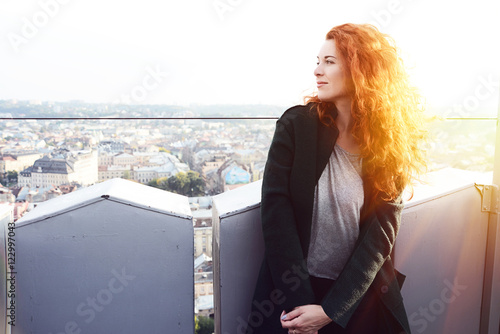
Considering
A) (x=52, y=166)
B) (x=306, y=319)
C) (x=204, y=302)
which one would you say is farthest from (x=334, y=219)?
(x=52, y=166)

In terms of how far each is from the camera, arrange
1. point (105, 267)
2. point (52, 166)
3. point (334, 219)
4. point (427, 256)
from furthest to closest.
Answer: point (52, 166) → point (427, 256) → point (105, 267) → point (334, 219)

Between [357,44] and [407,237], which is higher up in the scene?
[357,44]

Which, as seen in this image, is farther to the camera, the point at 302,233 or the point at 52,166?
the point at 52,166

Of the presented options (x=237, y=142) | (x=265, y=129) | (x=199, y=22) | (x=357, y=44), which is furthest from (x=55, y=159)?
(x=199, y=22)

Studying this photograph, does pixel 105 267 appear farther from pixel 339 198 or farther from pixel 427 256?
pixel 427 256

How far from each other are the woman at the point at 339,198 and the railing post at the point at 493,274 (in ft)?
1.98

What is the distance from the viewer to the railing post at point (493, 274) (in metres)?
1.81

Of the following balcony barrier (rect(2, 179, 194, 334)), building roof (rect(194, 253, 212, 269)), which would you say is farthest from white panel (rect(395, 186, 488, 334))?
balcony barrier (rect(2, 179, 194, 334))

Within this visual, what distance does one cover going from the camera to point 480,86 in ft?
6.98

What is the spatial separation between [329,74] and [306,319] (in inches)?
30.4

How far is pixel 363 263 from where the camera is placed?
1.34m

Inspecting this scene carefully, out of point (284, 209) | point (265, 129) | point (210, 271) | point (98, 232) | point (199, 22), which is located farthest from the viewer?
point (199, 22)

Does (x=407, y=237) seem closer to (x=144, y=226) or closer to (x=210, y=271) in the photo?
(x=210, y=271)

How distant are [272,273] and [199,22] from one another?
2.97 metres
